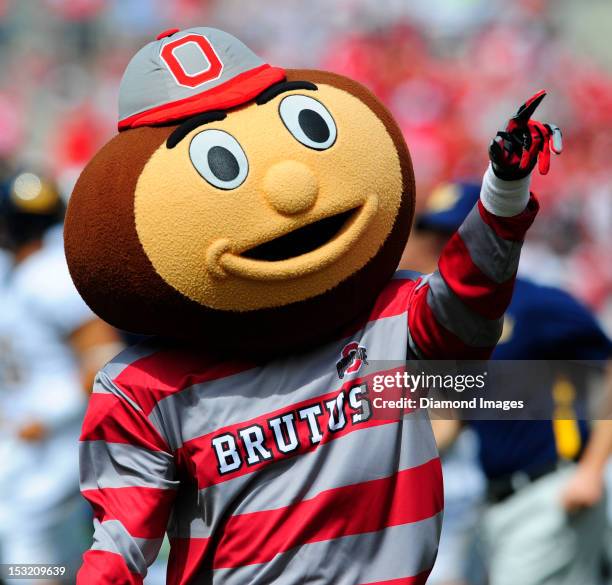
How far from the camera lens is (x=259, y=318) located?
2.61 metres

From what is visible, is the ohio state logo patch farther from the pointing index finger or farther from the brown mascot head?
the pointing index finger

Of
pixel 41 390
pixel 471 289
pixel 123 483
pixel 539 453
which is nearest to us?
pixel 471 289

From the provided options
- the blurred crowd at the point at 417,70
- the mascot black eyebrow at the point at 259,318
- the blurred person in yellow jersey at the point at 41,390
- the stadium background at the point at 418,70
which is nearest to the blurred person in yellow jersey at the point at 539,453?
the blurred person in yellow jersey at the point at 41,390

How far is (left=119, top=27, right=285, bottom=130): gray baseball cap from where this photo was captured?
267 centimetres

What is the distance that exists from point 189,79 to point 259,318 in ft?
1.89

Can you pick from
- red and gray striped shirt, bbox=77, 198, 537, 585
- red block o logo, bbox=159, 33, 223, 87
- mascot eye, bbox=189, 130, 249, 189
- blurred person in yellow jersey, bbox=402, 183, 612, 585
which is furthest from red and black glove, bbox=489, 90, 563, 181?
blurred person in yellow jersey, bbox=402, 183, 612, 585

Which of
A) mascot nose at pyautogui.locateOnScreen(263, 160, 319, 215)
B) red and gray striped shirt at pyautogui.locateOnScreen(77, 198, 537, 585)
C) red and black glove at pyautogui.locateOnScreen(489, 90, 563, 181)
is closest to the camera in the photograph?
red and black glove at pyautogui.locateOnScreen(489, 90, 563, 181)

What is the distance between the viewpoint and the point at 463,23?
16.8m

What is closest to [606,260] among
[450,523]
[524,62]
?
[524,62]

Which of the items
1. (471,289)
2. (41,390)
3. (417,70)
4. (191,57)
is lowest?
(41,390)

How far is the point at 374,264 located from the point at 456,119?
1112cm

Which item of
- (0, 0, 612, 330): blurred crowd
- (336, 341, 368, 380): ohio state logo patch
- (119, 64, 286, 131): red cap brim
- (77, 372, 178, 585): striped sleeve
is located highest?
(0, 0, 612, 330): blurred crowd

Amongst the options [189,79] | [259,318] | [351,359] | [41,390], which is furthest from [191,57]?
[41,390]

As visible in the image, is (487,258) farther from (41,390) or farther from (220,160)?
(41,390)
